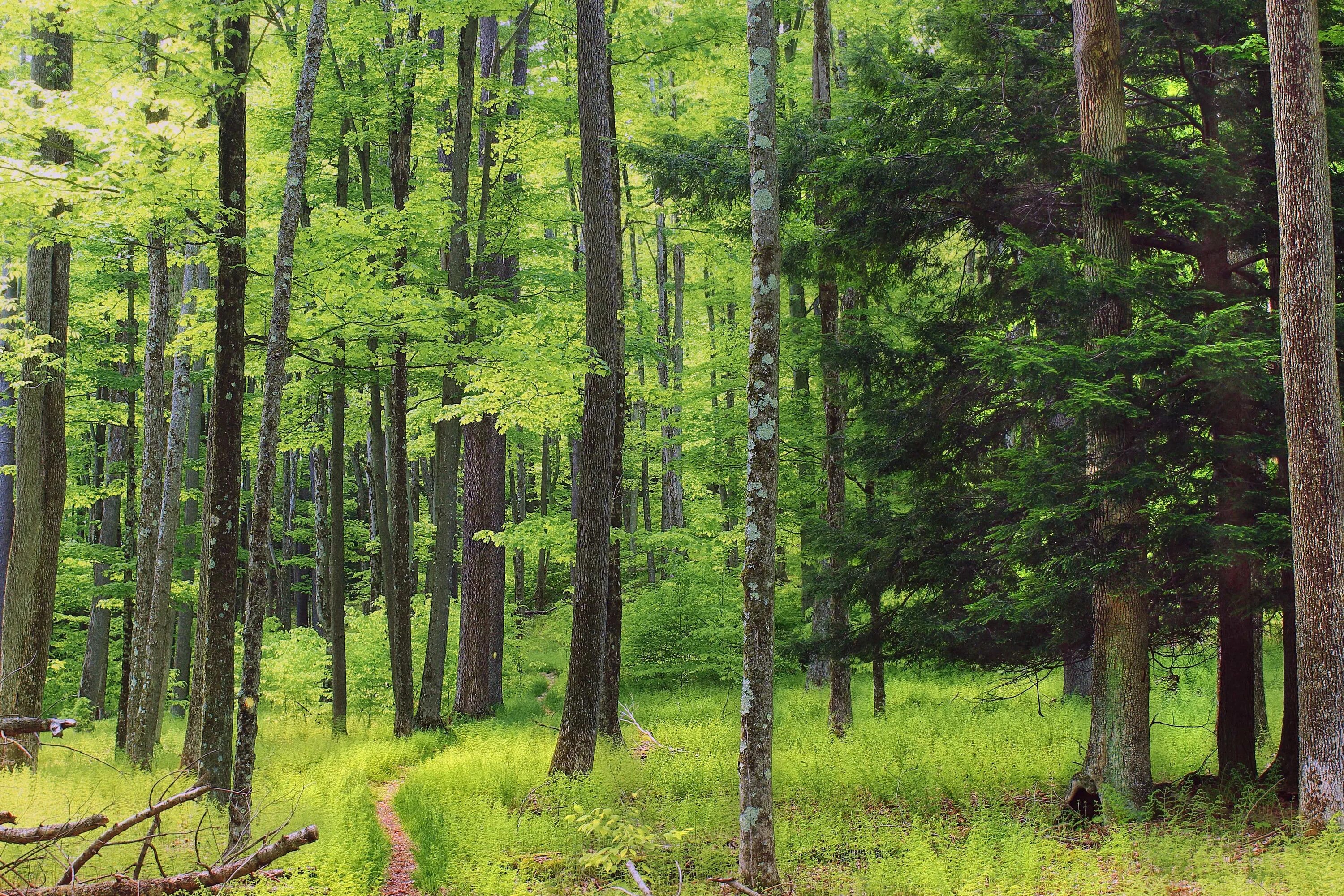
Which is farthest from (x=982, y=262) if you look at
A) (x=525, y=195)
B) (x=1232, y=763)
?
(x=525, y=195)

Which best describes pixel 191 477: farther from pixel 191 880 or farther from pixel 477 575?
pixel 191 880

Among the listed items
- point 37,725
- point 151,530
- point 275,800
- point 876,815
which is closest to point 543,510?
point 151,530

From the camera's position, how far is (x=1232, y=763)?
325 inches

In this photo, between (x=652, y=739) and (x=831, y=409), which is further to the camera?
(x=831, y=409)

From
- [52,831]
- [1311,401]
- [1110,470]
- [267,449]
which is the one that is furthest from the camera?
[267,449]

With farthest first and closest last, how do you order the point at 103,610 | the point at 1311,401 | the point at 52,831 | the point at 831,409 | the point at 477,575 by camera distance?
the point at 103,610
the point at 477,575
the point at 831,409
the point at 1311,401
the point at 52,831

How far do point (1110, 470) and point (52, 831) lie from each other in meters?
8.10

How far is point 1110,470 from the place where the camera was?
7.43 meters

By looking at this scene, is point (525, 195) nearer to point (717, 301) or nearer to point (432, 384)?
point (432, 384)

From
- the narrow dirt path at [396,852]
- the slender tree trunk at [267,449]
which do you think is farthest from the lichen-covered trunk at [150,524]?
the slender tree trunk at [267,449]

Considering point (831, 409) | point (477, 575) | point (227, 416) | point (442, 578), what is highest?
point (831, 409)

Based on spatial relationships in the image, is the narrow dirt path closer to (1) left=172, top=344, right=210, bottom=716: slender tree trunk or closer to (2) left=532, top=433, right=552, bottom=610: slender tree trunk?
(1) left=172, top=344, right=210, bottom=716: slender tree trunk

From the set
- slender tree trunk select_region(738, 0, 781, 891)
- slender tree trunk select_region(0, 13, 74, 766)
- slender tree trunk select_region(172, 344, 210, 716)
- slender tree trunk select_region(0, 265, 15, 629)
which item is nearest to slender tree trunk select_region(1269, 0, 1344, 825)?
slender tree trunk select_region(738, 0, 781, 891)

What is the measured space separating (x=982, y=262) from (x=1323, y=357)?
3.84 meters
